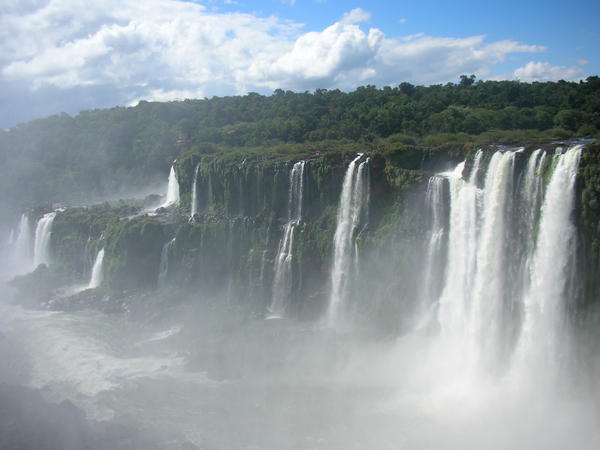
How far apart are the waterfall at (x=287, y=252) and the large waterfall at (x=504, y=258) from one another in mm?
9210

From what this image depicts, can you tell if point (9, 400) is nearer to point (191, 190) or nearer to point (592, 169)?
point (191, 190)

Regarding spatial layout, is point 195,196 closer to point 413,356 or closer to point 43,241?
point 43,241

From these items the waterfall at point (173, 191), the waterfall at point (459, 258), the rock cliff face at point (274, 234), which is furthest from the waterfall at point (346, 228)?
the waterfall at point (173, 191)

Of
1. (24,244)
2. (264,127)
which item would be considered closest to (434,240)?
(264,127)

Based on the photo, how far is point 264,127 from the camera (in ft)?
176

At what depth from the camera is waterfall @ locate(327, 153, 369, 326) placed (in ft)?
95.8

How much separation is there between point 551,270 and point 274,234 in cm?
1690

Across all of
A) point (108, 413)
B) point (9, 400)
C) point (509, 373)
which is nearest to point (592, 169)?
point (509, 373)

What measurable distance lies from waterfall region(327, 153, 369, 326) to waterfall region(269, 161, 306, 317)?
9.34 ft

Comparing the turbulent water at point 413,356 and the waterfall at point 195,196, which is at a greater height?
the waterfall at point 195,196

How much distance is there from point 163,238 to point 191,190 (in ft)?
16.2

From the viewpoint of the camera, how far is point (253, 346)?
27344mm

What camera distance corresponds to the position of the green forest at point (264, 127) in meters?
38.2

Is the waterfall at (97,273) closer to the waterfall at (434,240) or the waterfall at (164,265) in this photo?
the waterfall at (164,265)
